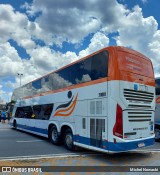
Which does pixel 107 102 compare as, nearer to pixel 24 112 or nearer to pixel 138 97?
pixel 138 97

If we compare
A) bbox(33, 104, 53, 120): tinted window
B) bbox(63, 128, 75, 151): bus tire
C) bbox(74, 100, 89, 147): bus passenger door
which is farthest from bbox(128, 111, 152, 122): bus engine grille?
bbox(33, 104, 53, 120): tinted window

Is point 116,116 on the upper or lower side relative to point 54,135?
upper

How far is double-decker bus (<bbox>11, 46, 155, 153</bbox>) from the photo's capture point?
802cm

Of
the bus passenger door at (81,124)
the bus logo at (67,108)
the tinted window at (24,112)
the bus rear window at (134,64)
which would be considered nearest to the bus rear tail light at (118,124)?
the bus rear window at (134,64)

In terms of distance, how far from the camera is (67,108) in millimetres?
10695

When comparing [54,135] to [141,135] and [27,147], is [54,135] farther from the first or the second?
[141,135]

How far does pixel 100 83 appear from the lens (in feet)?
28.0

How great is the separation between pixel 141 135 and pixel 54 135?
16.1 ft

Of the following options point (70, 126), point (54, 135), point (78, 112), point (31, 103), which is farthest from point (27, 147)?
point (31, 103)

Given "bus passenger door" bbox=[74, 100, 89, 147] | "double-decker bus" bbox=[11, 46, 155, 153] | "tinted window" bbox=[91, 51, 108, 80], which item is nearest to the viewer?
"double-decker bus" bbox=[11, 46, 155, 153]

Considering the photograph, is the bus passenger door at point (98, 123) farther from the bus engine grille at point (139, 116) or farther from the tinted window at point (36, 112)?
the tinted window at point (36, 112)

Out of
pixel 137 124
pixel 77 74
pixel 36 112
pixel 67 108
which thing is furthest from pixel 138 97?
pixel 36 112

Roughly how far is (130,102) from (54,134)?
202 inches

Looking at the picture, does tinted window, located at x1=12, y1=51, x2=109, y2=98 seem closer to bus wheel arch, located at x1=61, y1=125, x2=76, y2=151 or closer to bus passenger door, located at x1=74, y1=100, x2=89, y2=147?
bus passenger door, located at x1=74, y1=100, x2=89, y2=147
